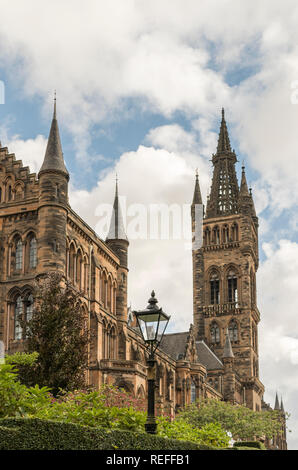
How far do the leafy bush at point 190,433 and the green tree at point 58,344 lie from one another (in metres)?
7.53

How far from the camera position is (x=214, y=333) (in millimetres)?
105938

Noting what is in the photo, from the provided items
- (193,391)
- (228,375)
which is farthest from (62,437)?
(228,375)

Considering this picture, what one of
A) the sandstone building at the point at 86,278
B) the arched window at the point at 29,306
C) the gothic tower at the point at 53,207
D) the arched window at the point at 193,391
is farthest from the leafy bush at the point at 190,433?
the arched window at the point at 193,391

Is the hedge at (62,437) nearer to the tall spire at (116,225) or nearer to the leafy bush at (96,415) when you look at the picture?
the leafy bush at (96,415)

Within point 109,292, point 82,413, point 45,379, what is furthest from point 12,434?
point 109,292

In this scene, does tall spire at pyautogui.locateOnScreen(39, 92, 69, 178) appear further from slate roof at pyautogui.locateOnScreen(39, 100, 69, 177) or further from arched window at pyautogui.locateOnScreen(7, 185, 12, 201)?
arched window at pyautogui.locateOnScreen(7, 185, 12, 201)

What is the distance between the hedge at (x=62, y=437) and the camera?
1464 cm

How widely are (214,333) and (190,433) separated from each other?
82.0 metres

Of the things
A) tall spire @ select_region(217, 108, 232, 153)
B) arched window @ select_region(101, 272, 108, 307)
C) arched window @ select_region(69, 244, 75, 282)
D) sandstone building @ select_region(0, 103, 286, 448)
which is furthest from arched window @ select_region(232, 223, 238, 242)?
arched window @ select_region(69, 244, 75, 282)

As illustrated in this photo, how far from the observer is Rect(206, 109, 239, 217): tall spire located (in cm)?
11619

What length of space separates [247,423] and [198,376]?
17674 millimetres

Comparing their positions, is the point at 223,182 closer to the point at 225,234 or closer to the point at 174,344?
the point at 225,234
